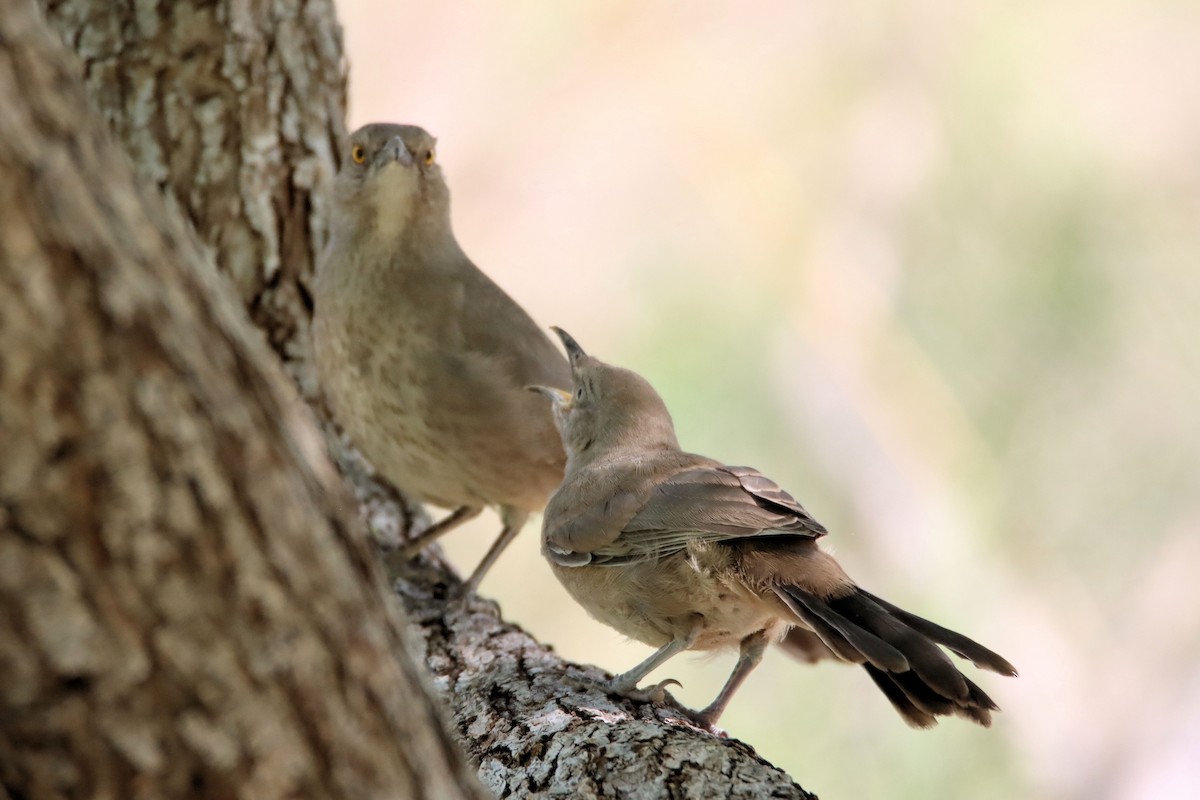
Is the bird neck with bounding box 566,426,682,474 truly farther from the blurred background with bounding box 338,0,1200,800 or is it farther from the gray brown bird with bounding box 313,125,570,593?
the blurred background with bounding box 338,0,1200,800

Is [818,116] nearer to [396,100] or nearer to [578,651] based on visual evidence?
[396,100]

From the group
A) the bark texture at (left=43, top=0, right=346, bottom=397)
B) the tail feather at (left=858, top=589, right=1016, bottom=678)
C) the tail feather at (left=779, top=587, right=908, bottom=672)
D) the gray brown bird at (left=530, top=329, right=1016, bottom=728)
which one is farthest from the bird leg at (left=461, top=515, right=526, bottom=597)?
the tail feather at (left=858, top=589, right=1016, bottom=678)

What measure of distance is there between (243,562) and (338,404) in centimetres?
262

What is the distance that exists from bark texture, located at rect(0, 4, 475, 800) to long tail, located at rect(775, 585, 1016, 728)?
139cm

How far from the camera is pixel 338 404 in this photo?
12.7 feet

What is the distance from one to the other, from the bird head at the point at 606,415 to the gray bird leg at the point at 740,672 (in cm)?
62

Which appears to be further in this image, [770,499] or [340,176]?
[340,176]

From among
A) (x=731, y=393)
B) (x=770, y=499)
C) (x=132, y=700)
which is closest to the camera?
(x=132, y=700)

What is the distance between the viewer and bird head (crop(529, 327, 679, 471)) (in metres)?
3.55

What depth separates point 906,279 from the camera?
299 inches

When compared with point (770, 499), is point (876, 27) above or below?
above

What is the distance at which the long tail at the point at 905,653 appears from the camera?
2441 mm

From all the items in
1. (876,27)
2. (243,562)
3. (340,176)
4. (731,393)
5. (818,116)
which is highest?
(876,27)

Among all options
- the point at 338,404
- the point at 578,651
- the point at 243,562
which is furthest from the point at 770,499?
the point at 578,651
